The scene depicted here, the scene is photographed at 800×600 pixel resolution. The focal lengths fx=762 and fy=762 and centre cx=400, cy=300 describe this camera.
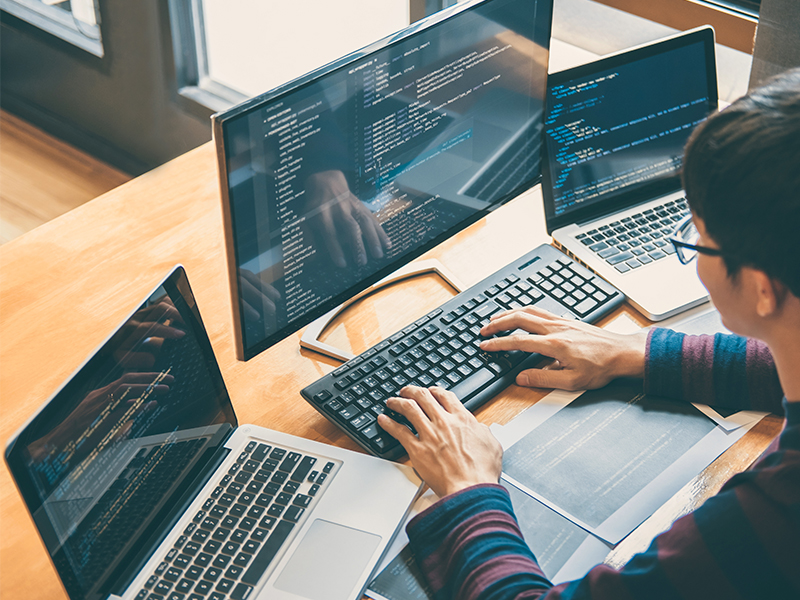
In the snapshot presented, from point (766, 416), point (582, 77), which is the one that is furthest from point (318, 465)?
point (582, 77)

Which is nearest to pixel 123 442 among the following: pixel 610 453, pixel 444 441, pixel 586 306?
pixel 444 441

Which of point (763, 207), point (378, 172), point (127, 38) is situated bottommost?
point (127, 38)

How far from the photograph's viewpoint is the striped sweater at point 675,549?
65 centimetres

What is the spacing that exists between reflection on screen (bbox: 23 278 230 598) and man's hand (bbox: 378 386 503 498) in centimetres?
23

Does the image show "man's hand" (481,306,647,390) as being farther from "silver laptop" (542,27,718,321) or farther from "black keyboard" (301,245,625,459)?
"silver laptop" (542,27,718,321)

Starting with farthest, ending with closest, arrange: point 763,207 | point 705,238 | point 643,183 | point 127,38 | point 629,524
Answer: point 127,38, point 643,183, point 629,524, point 705,238, point 763,207

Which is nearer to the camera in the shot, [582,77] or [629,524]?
[629,524]

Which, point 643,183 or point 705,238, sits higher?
point 705,238

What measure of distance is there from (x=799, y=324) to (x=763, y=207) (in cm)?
14

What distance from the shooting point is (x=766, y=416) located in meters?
0.98

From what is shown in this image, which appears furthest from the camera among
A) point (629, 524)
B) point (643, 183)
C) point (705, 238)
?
point (643, 183)

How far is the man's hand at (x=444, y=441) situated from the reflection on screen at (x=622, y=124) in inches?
17.7

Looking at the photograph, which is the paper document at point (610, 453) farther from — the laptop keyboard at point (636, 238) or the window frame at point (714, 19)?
the window frame at point (714, 19)

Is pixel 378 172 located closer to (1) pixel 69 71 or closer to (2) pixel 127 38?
(2) pixel 127 38
